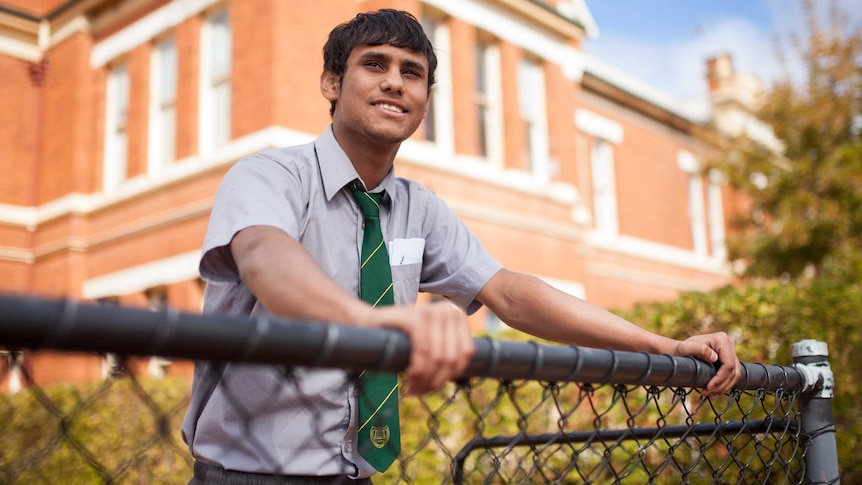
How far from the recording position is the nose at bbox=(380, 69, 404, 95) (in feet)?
6.97

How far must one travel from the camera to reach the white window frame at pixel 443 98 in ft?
39.3

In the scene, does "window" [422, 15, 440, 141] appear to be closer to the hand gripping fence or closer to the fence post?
the hand gripping fence

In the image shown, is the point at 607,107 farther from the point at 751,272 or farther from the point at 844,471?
the point at 844,471

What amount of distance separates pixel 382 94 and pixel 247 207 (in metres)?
0.57

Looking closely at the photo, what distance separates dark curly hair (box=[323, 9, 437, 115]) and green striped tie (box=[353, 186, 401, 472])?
41cm

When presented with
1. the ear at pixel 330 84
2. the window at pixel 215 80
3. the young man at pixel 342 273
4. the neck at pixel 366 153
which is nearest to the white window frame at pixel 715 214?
the window at pixel 215 80

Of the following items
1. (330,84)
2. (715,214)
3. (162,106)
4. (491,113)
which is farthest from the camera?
(715,214)

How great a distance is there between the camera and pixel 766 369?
81.9 inches

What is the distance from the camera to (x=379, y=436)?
6.11 feet

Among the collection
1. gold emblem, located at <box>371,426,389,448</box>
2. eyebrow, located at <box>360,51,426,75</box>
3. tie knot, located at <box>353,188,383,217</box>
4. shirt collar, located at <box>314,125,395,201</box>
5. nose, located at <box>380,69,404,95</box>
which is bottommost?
gold emblem, located at <box>371,426,389,448</box>

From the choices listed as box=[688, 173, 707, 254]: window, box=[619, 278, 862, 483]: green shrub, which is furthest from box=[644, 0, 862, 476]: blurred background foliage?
box=[619, 278, 862, 483]: green shrub

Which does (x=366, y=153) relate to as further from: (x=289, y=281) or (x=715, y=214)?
(x=715, y=214)

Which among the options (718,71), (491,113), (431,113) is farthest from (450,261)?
(718,71)

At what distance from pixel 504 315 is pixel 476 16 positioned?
10608 millimetres
